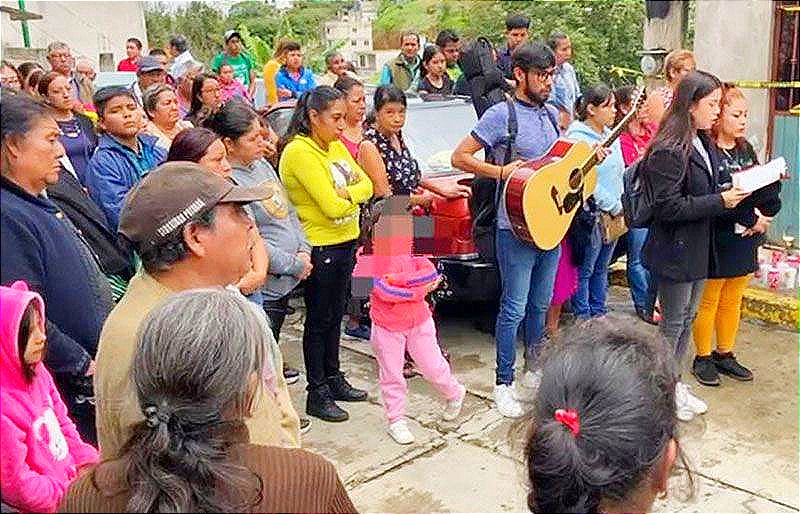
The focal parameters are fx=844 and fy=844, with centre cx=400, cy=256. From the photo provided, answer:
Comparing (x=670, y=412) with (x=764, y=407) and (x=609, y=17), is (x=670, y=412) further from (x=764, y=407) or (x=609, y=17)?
(x=609, y=17)

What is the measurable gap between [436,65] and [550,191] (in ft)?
10.8

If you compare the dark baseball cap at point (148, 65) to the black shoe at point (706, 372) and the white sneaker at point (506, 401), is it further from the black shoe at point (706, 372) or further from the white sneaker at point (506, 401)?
the black shoe at point (706, 372)

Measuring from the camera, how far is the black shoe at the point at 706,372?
4.46 meters

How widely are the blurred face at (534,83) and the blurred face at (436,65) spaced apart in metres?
3.10

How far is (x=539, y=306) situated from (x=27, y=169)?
8.81ft

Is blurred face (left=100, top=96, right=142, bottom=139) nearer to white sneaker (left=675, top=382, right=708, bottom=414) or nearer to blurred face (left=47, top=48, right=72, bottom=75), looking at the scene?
white sneaker (left=675, top=382, right=708, bottom=414)

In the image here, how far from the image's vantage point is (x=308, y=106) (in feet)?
12.9

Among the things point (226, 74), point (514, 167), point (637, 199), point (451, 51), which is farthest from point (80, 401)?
point (226, 74)

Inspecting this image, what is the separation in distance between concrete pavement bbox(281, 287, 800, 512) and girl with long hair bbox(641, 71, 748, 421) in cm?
26

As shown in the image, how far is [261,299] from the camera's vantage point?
3.74 m

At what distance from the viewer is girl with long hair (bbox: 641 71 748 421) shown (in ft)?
12.9

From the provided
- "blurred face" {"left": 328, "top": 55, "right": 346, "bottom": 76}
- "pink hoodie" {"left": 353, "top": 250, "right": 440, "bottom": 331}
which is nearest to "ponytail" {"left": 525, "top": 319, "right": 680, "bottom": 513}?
"pink hoodie" {"left": 353, "top": 250, "right": 440, "bottom": 331}

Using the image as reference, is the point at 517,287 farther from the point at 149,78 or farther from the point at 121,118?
the point at 149,78

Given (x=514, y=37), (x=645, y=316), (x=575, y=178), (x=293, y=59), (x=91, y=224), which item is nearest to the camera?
Result: (x=91, y=224)
